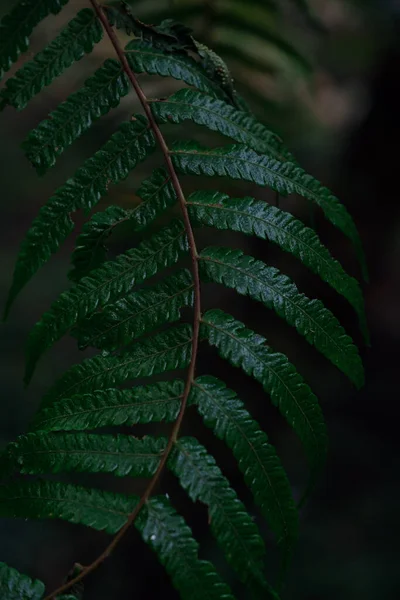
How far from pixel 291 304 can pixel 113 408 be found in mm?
291

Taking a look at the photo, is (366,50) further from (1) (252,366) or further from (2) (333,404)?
(1) (252,366)

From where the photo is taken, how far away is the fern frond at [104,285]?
825 millimetres

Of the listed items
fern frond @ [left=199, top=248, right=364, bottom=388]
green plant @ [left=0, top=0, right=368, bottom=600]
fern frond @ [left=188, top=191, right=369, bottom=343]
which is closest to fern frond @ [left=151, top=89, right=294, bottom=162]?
green plant @ [left=0, top=0, right=368, bottom=600]

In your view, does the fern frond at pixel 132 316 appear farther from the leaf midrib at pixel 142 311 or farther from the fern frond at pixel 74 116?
the fern frond at pixel 74 116

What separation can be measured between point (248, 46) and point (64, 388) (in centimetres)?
170

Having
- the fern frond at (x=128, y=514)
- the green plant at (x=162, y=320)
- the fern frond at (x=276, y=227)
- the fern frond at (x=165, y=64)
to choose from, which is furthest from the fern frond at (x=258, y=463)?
the fern frond at (x=165, y=64)

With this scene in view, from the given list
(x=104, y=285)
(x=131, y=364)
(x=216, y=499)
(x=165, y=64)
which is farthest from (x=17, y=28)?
(x=216, y=499)

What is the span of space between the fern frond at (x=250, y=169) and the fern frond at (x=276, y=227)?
0.04 metres

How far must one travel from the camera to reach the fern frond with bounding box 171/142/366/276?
0.91 metres

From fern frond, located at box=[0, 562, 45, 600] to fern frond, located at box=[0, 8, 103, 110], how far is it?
660 mm

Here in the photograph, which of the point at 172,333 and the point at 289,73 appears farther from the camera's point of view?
the point at 289,73

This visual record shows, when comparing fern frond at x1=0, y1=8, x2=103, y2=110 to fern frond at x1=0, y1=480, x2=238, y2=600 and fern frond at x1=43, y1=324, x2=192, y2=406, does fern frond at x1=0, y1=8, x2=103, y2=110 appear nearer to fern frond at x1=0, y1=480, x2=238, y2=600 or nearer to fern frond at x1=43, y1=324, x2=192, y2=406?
fern frond at x1=43, y1=324, x2=192, y2=406

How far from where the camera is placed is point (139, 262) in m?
0.87

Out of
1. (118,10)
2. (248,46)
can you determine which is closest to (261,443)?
(118,10)
